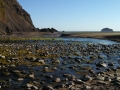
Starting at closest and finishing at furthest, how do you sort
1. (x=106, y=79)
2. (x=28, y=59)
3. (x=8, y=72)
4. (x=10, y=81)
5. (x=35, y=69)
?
(x=10, y=81)
(x=106, y=79)
(x=8, y=72)
(x=35, y=69)
(x=28, y=59)

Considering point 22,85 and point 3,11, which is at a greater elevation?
point 3,11

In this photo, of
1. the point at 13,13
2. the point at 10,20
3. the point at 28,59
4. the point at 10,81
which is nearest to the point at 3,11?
the point at 10,20

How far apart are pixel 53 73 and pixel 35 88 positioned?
13.4ft

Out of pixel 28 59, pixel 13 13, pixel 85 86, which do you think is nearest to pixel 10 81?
pixel 85 86

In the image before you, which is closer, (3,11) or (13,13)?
(3,11)

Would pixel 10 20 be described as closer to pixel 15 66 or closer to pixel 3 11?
pixel 3 11

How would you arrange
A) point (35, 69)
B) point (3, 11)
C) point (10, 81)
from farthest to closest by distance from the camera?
point (3, 11) < point (35, 69) < point (10, 81)

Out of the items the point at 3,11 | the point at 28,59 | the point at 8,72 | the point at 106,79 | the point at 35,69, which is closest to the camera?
the point at 106,79

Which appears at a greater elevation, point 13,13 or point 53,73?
point 13,13

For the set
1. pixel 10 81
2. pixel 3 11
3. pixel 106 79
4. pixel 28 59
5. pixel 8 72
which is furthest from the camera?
pixel 3 11

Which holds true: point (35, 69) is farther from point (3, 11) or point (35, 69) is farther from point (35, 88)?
point (3, 11)

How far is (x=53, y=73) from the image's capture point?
15.5m

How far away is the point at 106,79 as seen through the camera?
13.9m

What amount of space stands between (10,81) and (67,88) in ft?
12.4
